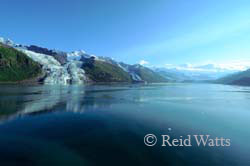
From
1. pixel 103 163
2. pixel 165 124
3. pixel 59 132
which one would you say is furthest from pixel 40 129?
pixel 165 124

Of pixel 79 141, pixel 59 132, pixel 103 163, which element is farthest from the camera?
pixel 59 132

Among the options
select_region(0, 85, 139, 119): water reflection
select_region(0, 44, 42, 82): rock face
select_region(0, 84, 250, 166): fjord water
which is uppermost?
select_region(0, 44, 42, 82): rock face

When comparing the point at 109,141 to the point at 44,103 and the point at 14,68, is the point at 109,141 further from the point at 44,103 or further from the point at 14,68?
the point at 14,68

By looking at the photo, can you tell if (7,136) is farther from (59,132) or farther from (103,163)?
(103,163)

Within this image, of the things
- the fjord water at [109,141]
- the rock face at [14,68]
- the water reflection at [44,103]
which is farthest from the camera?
the rock face at [14,68]

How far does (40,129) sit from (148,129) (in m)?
14.3

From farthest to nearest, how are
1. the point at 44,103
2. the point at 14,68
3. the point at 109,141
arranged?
the point at 14,68 < the point at 44,103 < the point at 109,141

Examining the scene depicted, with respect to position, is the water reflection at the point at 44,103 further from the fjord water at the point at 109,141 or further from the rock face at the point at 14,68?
the rock face at the point at 14,68

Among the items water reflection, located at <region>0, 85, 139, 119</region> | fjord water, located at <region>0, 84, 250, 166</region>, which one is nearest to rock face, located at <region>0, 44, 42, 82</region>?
water reflection, located at <region>0, 85, 139, 119</region>

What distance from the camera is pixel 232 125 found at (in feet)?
75.4

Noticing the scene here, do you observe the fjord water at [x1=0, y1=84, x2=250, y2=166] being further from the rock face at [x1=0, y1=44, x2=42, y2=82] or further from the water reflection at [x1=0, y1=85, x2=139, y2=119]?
the rock face at [x1=0, y1=44, x2=42, y2=82]

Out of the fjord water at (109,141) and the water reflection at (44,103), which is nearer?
the fjord water at (109,141)

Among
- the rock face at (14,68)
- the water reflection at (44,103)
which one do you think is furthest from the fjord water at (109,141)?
the rock face at (14,68)

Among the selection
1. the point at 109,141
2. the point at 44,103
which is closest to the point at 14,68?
the point at 44,103
